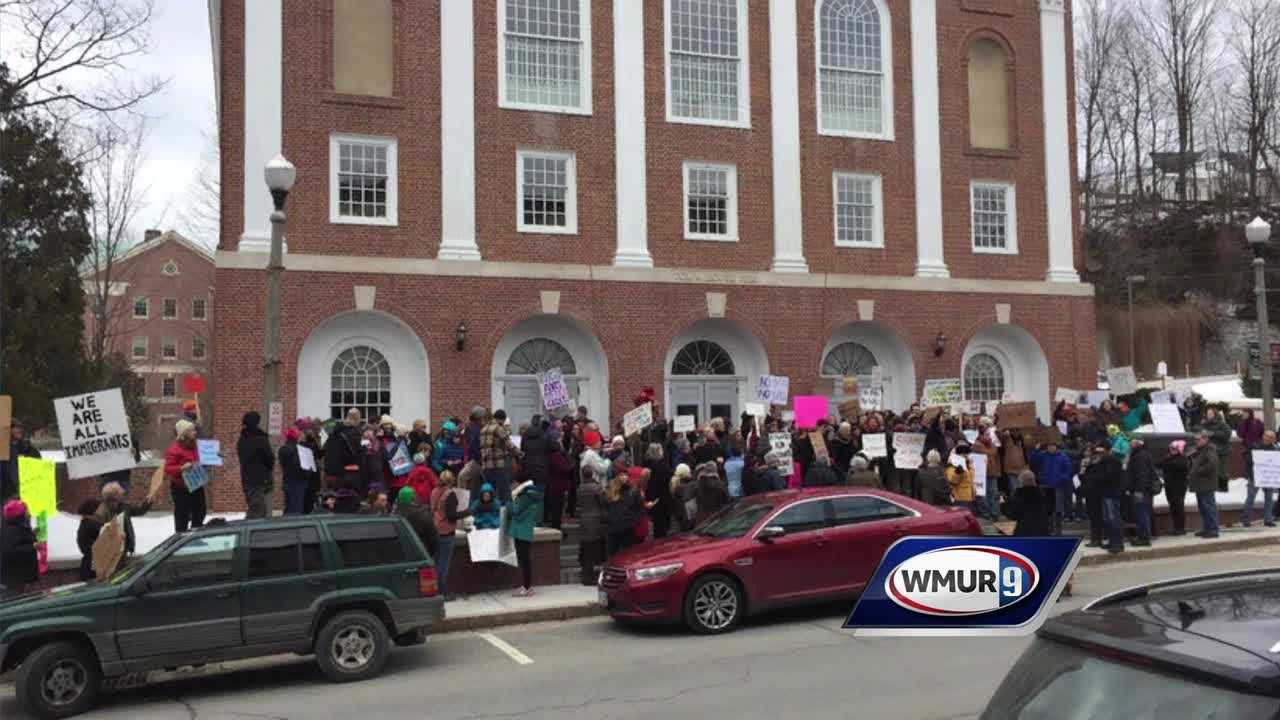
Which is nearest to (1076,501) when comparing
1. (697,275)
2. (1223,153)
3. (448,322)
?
(697,275)

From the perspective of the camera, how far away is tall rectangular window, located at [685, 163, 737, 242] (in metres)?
27.0

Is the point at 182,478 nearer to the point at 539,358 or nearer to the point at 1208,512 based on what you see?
the point at 539,358

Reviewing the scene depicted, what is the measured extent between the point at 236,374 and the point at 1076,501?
1692 centimetres

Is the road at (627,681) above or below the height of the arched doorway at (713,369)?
below

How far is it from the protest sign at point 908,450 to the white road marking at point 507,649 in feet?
28.9

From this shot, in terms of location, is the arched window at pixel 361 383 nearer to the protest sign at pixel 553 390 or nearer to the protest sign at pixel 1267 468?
the protest sign at pixel 553 390

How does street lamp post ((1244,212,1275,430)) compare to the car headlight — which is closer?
the car headlight

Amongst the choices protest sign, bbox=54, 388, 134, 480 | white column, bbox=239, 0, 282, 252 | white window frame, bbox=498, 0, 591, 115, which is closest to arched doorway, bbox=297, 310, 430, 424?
white column, bbox=239, 0, 282, 252

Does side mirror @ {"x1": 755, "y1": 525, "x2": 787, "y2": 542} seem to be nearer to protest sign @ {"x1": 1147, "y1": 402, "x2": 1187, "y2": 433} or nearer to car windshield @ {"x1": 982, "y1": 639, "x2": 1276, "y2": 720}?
car windshield @ {"x1": 982, "y1": 639, "x2": 1276, "y2": 720}

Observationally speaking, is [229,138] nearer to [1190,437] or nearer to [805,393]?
[805,393]

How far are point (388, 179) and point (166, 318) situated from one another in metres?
54.5

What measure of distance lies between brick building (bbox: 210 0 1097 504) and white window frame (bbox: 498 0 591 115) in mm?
53

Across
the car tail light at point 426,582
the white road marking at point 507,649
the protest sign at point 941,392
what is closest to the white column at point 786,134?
the protest sign at point 941,392

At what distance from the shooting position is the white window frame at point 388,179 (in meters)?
23.9
